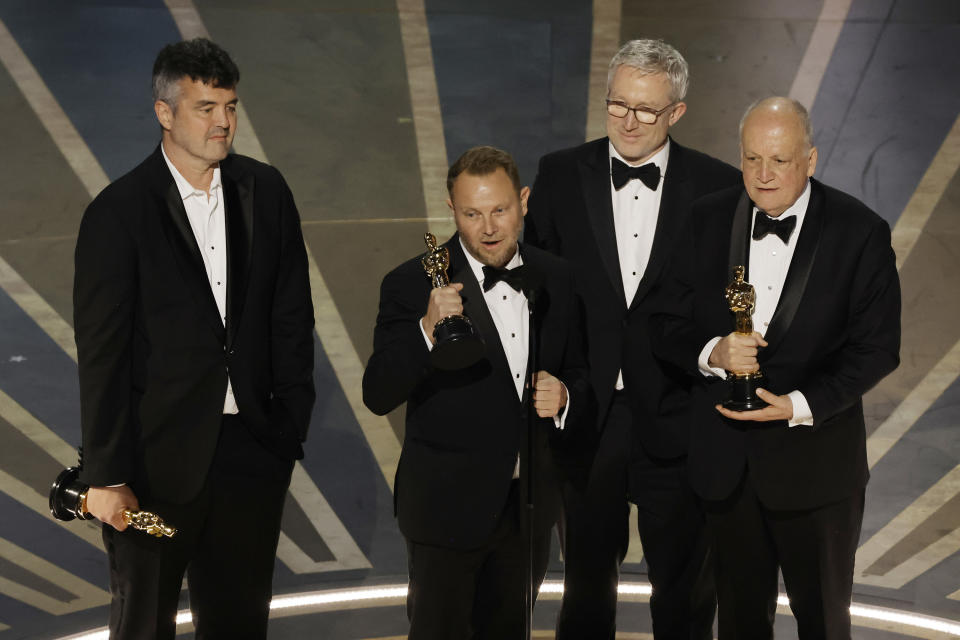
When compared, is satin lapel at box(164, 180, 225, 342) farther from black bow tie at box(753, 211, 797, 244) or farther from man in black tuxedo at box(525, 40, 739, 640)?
black bow tie at box(753, 211, 797, 244)

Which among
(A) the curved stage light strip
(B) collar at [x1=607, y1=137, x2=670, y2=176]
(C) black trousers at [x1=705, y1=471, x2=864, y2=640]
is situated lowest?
(A) the curved stage light strip

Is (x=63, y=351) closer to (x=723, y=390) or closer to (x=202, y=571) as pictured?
(x=202, y=571)

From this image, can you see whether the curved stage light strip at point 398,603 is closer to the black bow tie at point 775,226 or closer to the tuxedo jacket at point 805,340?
the tuxedo jacket at point 805,340

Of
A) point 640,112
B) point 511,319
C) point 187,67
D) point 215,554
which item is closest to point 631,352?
point 511,319

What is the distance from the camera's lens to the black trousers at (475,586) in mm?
3797

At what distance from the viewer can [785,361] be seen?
3732 mm

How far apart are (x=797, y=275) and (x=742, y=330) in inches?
10.3

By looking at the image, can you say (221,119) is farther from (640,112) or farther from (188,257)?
(640,112)

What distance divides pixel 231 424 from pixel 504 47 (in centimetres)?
619

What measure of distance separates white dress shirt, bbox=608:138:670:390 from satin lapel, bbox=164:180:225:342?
53.2 inches

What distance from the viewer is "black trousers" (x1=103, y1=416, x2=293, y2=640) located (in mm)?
3645

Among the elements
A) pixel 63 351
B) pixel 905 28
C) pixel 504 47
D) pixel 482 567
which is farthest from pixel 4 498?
pixel 905 28

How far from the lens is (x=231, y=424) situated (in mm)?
3764

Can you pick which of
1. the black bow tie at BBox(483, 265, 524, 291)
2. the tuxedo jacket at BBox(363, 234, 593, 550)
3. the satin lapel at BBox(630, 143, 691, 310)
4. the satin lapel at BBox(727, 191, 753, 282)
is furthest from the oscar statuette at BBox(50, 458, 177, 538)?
the satin lapel at BBox(727, 191, 753, 282)
